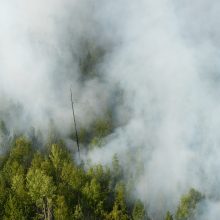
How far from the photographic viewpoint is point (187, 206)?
170ft

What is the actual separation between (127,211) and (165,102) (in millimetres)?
34693

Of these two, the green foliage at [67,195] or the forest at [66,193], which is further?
the forest at [66,193]

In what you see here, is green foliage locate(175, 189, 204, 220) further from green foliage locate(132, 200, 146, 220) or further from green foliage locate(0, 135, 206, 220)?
green foliage locate(132, 200, 146, 220)

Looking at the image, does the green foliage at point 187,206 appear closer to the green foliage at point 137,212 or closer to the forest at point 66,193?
the forest at point 66,193

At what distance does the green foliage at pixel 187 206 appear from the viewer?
51341 millimetres

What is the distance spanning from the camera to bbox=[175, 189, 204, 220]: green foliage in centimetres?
5134

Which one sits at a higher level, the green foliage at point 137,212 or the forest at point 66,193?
the forest at point 66,193

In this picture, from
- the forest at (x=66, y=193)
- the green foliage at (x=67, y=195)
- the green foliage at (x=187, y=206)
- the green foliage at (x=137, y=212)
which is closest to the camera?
the green foliage at (x=67, y=195)

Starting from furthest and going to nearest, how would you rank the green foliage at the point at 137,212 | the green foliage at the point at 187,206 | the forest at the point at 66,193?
the green foliage at the point at 187,206 < the green foliage at the point at 137,212 < the forest at the point at 66,193

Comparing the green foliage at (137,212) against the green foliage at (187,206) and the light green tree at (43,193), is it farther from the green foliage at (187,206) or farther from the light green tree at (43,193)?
the light green tree at (43,193)

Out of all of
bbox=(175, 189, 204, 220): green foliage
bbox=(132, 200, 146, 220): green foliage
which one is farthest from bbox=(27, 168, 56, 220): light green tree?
bbox=(175, 189, 204, 220): green foliage

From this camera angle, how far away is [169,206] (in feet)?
185

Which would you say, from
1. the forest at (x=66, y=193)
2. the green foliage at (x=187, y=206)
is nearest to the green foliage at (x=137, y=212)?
the forest at (x=66, y=193)

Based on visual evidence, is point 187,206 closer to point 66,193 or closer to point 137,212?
point 137,212
